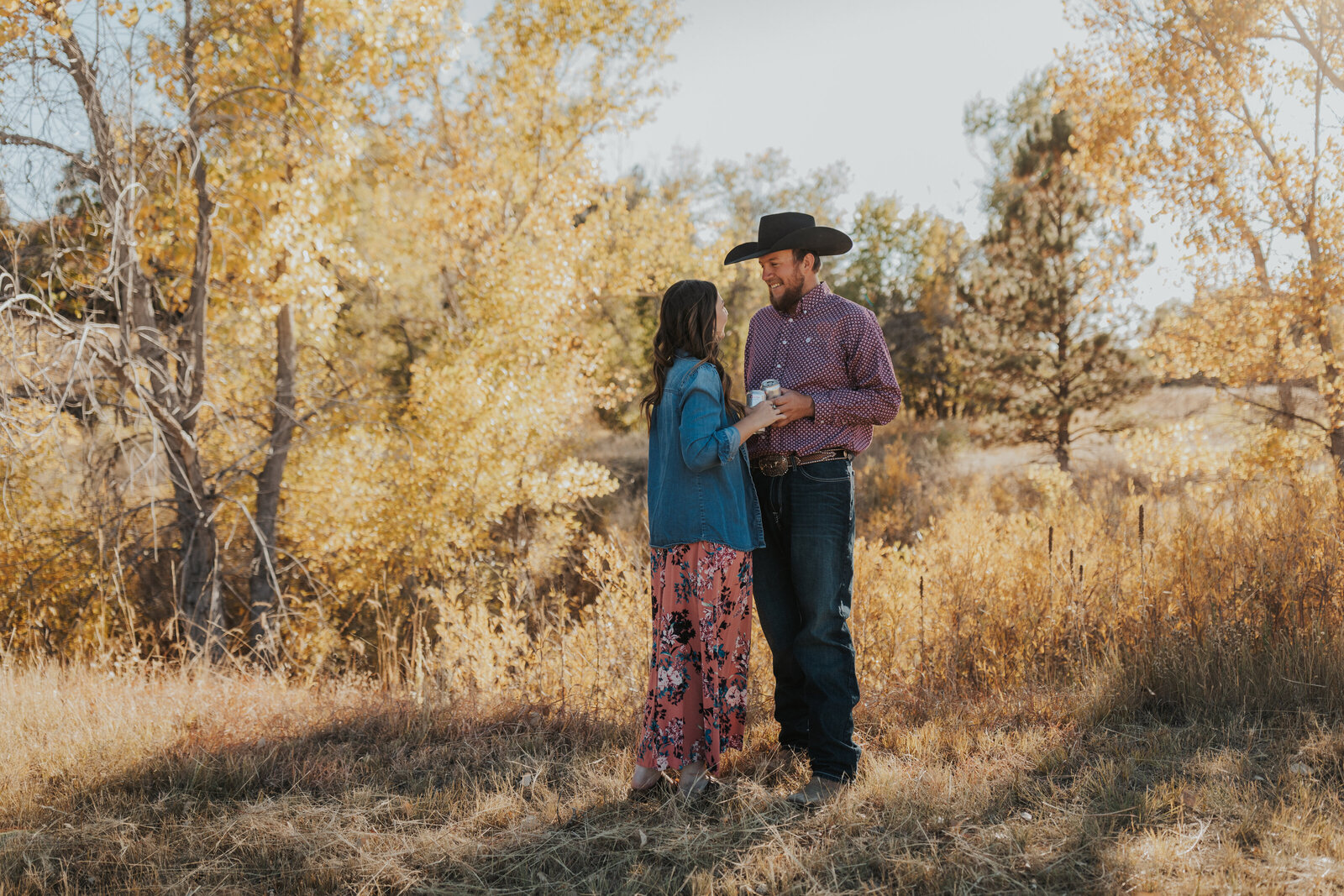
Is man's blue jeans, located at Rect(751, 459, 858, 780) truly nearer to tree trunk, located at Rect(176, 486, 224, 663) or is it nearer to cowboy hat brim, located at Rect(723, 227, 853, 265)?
cowboy hat brim, located at Rect(723, 227, 853, 265)

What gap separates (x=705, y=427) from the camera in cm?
256

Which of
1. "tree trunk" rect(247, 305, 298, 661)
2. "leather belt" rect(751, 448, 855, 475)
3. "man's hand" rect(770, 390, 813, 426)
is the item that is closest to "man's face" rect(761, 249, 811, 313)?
"man's hand" rect(770, 390, 813, 426)

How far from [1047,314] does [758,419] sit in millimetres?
12065

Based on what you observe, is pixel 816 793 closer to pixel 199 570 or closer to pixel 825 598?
pixel 825 598

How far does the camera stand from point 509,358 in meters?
8.95

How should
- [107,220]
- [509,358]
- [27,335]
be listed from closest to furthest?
[27,335], [107,220], [509,358]

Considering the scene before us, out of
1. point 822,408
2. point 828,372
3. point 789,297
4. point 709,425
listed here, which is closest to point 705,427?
point 709,425

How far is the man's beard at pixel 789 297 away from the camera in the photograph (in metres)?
2.88

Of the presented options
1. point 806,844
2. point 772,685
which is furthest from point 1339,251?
point 806,844

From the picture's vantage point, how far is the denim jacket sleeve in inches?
99.4

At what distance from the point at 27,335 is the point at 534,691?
11.9 feet

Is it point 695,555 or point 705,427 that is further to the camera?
point 695,555

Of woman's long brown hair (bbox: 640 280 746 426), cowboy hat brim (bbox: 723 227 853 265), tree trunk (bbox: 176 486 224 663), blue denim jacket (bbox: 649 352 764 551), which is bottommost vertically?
tree trunk (bbox: 176 486 224 663)

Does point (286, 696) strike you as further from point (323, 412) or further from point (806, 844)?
point (323, 412)
